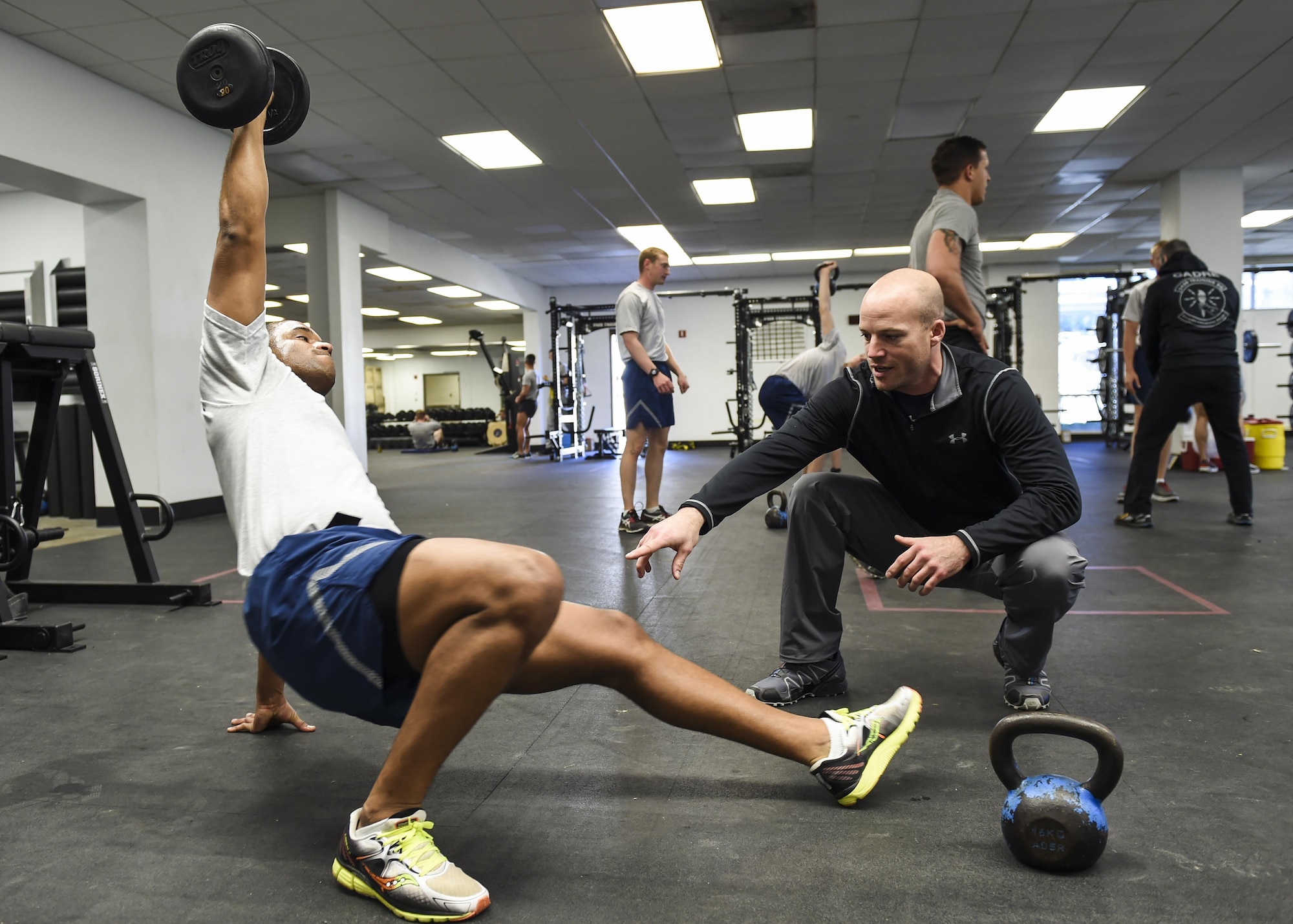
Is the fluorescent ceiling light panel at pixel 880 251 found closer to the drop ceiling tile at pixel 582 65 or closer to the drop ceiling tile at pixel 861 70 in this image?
the drop ceiling tile at pixel 861 70

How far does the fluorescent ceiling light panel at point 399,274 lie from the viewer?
1039 centimetres

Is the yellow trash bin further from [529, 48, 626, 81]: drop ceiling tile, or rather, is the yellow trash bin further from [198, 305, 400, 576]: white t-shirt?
[198, 305, 400, 576]: white t-shirt

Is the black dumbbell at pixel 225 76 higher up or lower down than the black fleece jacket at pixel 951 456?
higher up

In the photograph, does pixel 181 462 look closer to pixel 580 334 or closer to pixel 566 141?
pixel 566 141

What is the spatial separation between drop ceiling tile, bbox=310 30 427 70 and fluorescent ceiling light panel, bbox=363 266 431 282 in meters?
5.00

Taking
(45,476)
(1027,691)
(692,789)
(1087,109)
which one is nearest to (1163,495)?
(1087,109)

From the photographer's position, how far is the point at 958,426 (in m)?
1.69

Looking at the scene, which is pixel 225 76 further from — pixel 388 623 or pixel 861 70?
pixel 861 70

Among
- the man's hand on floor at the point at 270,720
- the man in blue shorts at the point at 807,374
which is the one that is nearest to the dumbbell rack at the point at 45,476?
the man's hand on floor at the point at 270,720

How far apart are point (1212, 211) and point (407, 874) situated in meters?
9.29

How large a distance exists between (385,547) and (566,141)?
6.11 metres

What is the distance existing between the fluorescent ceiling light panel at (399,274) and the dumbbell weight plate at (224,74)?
902 cm

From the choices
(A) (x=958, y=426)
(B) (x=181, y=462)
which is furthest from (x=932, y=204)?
(B) (x=181, y=462)

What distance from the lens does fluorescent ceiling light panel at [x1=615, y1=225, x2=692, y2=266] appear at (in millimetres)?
9805
